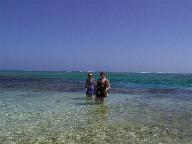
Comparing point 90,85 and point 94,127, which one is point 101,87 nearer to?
point 90,85

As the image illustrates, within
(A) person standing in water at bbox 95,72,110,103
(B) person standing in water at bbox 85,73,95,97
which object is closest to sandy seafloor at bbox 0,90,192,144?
(A) person standing in water at bbox 95,72,110,103

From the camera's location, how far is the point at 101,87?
70.4 ft

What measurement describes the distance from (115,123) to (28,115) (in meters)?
4.21

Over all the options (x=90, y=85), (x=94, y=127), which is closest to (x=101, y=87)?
(x=90, y=85)

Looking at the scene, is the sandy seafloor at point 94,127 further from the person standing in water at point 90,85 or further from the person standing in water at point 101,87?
the person standing in water at point 90,85

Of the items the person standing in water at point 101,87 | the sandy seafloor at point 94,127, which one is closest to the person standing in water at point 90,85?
the person standing in water at point 101,87

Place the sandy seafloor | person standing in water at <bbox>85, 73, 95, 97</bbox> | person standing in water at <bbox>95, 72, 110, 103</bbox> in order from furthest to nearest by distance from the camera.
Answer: person standing in water at <bbox>85, 73, 95, 97</bbox> < person standing in water at <bbox>95, 72, 110, 103</bbox> < the sandy seafloor

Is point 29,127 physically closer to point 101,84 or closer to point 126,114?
point 126,114

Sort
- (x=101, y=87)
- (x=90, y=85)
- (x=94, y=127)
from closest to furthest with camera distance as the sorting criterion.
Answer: (x=94, y=127) < (x=101, y=87) < (x=90, y=85)

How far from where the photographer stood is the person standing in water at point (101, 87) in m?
21.3

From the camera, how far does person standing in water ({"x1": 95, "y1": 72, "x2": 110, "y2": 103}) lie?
838 inches

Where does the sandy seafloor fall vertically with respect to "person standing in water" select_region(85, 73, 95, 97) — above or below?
below

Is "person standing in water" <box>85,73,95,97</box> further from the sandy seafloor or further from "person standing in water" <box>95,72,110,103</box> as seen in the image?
the sandy seafloor

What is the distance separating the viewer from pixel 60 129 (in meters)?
12.1
